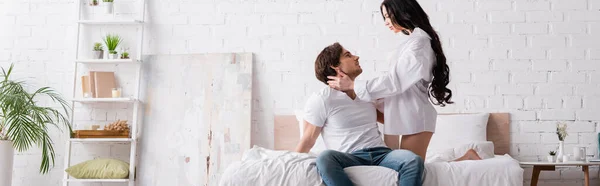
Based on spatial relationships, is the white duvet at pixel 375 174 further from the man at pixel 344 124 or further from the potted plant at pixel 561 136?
the potted plant at pixel 561 136

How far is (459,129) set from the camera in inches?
183

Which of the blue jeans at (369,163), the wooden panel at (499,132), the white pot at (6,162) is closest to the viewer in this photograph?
the blue jeans at (369,163)

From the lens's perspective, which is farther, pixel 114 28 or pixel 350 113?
pixel 114 28

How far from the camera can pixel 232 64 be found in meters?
5.03

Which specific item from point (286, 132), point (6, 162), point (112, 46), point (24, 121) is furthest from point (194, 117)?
point (6, 162)

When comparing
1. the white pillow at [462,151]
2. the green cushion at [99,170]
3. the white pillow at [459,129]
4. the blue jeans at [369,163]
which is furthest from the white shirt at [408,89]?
the green cushion at [99,170]

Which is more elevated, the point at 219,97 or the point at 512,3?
the point at 512,3

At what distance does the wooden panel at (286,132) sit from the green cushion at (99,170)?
1.10 meters

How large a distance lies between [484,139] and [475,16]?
2.99 feet

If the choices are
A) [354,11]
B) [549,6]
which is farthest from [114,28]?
[549,6]

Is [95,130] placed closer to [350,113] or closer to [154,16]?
[154,16]

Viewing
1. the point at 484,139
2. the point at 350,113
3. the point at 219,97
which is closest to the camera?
the point at 350,113

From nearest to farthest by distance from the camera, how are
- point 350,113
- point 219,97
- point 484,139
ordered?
point 350,113 < point 484,139 < point 219,97

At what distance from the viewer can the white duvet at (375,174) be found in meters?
2.75
